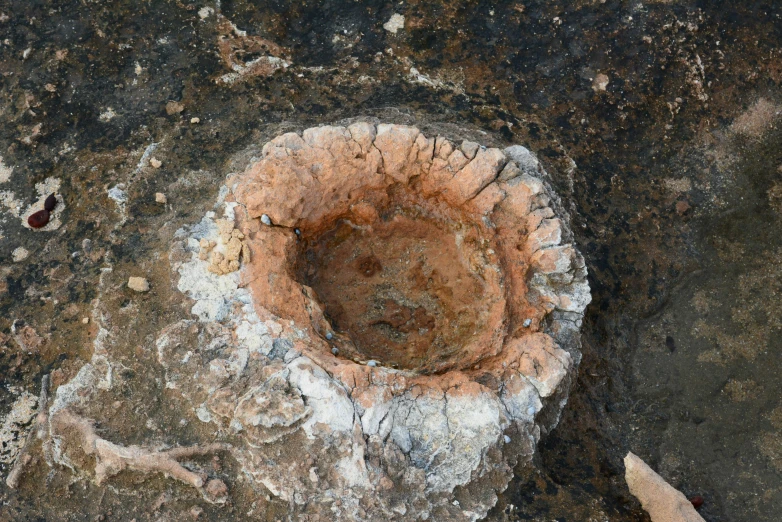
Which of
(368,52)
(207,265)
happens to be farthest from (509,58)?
(207,265)

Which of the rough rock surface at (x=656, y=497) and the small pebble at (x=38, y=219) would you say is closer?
the rough rock surface at (x=656, y=497)

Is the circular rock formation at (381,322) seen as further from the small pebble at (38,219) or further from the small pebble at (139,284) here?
the small pebble at (38,219)

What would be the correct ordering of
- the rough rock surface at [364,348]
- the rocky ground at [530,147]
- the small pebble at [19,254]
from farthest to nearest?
the small pebble at [19,254]
the rocky ground at [530,147]
the rough rock surface at [364,348]

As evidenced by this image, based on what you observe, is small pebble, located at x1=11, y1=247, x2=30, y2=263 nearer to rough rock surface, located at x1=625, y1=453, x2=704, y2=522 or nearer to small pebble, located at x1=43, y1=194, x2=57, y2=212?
small pebble, located at x1=43, y1=194, x2=57, y2=212

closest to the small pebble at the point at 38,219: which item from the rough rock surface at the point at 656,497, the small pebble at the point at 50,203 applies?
the small pebble at the point at 50,203

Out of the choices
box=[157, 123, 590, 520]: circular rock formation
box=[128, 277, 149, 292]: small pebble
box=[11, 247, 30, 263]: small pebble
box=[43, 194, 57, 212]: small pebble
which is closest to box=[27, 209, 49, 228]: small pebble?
box=[43, 194, 57, 212]: small pebble

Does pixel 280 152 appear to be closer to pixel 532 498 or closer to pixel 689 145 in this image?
pixel 532 498
